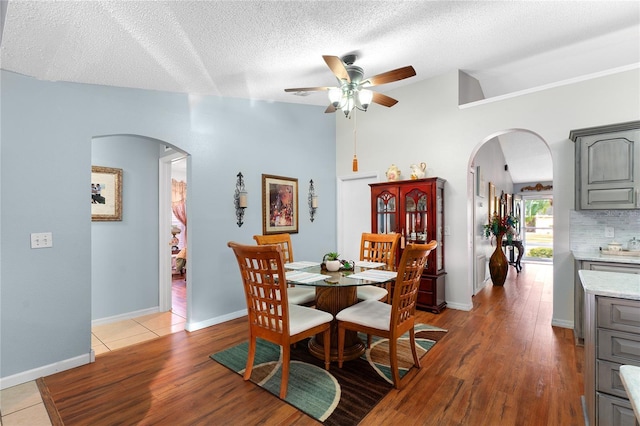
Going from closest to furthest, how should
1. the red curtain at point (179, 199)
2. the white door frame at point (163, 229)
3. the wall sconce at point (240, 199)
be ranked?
the wall sconce at point (240, 199) → the white door frame at point (163, 229) → the red curtain at point (179, 199)

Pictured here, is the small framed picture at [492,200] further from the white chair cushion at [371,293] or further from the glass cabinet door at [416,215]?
the white chair cushion at [371,293]

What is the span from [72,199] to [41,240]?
1.27ft

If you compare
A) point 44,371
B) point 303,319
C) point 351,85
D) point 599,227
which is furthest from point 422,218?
point 44,371

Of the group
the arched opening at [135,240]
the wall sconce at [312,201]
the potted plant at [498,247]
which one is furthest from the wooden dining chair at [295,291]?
the potted plant at [498,247]

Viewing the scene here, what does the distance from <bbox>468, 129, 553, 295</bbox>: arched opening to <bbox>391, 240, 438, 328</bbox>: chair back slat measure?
2303mm

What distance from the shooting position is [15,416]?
1959mm

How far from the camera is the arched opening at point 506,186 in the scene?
462 cm

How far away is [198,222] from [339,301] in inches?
72.1

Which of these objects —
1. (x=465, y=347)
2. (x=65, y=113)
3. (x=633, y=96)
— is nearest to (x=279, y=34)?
(x=65, y=113)

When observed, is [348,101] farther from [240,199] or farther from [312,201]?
[312,201]

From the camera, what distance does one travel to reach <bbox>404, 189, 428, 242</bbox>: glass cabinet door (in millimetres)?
3967

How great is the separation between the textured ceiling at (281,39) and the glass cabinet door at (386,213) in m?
1.66

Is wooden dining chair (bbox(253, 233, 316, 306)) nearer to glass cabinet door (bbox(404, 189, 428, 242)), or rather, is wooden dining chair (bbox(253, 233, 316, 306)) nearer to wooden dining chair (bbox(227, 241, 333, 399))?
wooden dining chair (bbox(227, 241, 333, 399))

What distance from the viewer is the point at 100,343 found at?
10.1 feet
